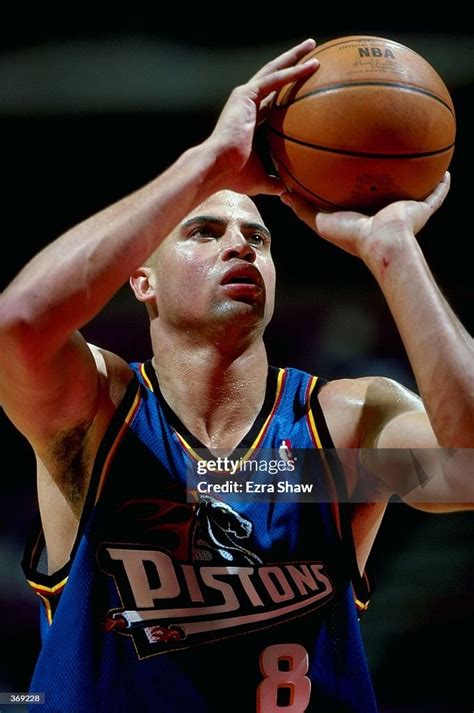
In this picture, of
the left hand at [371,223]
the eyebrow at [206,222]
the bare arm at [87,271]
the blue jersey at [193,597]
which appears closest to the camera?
the bare arm at [87,271]

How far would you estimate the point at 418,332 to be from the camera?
1.49 metres

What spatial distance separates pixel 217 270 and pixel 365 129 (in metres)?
0.46

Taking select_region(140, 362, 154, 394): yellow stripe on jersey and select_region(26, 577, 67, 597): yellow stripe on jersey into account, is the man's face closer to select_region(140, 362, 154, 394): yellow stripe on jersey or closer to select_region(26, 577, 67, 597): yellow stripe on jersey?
select_region(140, 362, 154, 394): yellow stripe on jersey

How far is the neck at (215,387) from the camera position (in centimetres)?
193

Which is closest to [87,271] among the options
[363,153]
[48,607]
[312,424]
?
[363,153]

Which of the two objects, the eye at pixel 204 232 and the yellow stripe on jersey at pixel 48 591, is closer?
the yellow stripe on jersey at pixel 48 591

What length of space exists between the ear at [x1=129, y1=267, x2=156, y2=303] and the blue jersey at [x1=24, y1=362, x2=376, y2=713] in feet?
1.03

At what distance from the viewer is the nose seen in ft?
6.25

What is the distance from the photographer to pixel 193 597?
179cm

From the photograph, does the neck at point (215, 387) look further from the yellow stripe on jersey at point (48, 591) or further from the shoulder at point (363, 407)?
the yellow stripe on jersey at point (48, 591)

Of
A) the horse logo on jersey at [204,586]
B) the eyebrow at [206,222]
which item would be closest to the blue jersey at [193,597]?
the horse logo on jersey at [204,586]

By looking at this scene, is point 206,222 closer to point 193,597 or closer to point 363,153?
point 363,153

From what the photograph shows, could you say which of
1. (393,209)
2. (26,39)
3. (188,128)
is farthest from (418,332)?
(26,39)

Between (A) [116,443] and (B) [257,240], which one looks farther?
(B) [257,240]
